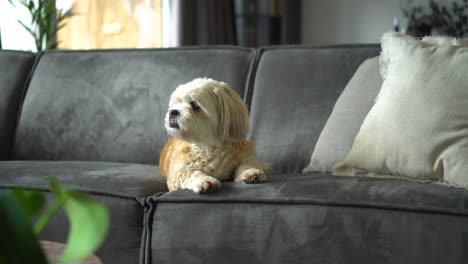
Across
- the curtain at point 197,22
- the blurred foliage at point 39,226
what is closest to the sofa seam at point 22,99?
the curtain at point 197,22

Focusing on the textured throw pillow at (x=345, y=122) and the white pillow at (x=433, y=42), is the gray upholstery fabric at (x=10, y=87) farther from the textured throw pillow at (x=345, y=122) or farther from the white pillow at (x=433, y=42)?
the white pillow at (x=433, y=42)

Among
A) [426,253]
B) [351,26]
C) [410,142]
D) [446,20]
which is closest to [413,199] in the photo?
[426,253]

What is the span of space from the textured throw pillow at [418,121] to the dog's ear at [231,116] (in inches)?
12.5

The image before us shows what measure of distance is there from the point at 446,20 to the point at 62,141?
3.73 metres

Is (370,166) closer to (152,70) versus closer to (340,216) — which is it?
(340,216)

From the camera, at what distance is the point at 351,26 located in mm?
5953

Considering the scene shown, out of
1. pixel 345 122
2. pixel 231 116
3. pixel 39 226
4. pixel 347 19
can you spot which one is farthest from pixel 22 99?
pixel 347 19

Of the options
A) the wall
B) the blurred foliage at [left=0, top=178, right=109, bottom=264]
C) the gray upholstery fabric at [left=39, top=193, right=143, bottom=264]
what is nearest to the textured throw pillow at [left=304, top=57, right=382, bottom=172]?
the gray upholstery fabric at [left=39, top=193, right=143, bottom=264]

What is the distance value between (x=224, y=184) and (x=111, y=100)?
915mm

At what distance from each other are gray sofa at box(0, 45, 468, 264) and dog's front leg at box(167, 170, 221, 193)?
25 mm

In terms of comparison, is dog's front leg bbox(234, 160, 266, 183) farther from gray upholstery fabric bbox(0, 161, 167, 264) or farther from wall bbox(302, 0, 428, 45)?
wall bbox(302, 0, 428, 45)

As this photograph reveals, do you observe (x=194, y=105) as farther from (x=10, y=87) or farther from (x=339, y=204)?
(x=10, y=87)

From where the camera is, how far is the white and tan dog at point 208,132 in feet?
6.10

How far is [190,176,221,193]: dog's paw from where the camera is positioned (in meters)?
1.65
